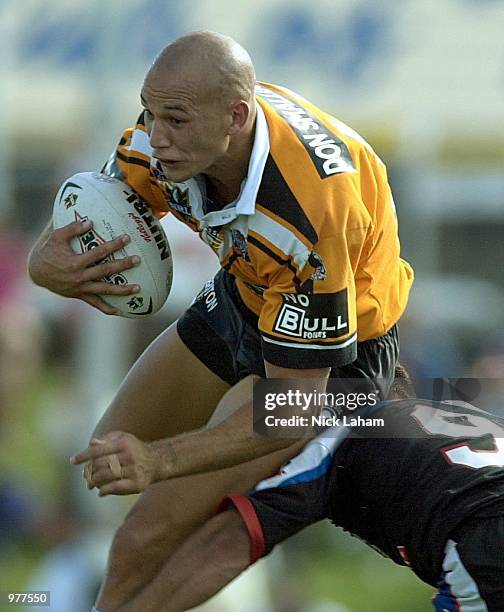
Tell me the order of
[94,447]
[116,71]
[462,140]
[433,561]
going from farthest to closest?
[462,140], [116,71], [433,561], [94,447]

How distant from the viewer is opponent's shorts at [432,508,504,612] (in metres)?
4.09

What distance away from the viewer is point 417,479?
168 inches

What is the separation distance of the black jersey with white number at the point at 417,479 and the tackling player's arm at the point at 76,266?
931 millimetres

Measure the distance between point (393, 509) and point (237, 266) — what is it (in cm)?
91

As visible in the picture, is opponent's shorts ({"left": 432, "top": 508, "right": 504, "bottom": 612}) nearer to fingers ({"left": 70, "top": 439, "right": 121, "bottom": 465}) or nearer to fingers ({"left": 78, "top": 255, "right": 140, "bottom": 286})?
fingers ({"left": 70, "top": 439, "right": 121, "bottom": 465})

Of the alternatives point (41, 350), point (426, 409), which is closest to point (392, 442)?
point (426, 409)

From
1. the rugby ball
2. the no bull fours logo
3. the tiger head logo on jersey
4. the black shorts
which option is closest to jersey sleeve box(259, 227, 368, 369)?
the no bull fours logo

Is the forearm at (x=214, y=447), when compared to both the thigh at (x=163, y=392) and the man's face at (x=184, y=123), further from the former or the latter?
the man's face at (x=184, y=123)

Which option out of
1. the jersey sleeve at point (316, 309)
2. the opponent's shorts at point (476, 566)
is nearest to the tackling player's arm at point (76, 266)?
the jersey sleeve at point (316, 309)

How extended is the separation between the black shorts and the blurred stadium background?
4.59 ft

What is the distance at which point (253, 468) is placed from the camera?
444 centimetres

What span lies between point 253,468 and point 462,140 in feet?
17.5

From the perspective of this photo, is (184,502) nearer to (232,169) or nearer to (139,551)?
(139,551)

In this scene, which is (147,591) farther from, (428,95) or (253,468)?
(428,95)
